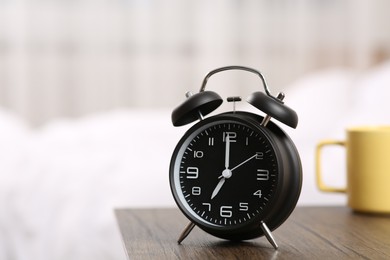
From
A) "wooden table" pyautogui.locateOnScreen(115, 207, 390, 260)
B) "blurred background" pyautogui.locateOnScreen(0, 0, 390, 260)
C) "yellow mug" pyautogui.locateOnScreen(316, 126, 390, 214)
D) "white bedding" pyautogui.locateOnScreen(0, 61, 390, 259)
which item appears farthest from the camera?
"blurred background" pyautogui.locateOnScreen(0, 0, 390, 260)

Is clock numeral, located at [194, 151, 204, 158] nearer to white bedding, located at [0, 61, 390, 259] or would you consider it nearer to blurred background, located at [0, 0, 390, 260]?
white bedding, located at [0, 61, 390, 259]

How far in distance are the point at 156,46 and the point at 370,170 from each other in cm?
229

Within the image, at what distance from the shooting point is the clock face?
80cm

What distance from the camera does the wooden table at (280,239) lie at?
75cm

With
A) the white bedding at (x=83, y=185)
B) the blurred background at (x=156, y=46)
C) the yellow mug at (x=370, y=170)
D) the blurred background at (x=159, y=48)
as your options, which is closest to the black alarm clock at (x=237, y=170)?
the yellow mug at (x=370, y=170)

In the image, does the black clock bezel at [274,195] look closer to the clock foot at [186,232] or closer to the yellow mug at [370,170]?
the clock foot at [186,232]

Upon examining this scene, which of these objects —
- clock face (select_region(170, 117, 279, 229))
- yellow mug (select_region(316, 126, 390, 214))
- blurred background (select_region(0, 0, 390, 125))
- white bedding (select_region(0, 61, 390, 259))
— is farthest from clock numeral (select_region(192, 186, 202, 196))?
blurred background (select_region(0, 0, 390, 125))

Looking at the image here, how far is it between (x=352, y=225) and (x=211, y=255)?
27 cm

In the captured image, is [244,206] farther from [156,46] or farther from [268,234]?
[156,46]

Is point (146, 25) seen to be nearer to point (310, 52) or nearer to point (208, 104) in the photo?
point (310, 52)

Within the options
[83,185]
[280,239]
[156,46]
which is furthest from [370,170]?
[156,46]

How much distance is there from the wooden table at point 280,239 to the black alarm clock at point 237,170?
0.02m

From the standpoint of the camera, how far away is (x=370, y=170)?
104cm

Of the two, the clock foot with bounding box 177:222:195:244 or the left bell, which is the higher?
the left bell
